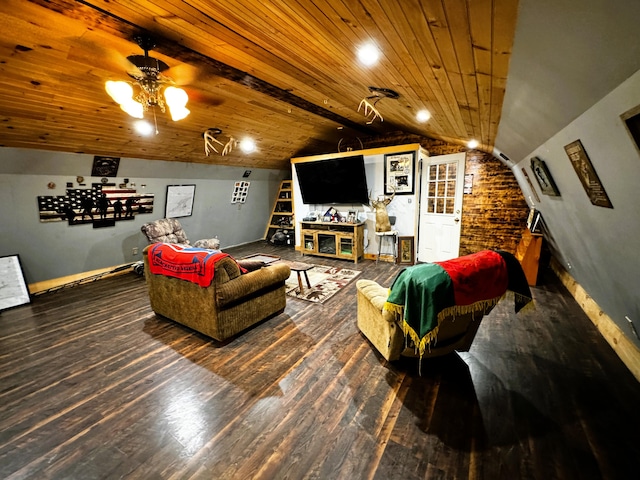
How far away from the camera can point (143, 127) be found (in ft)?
12.7

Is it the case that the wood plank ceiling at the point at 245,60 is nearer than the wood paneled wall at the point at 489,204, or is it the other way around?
the wood plank ceiling at the point at 245,60

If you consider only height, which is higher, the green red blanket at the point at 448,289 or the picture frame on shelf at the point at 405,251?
the green red blanket at the point at 448,289

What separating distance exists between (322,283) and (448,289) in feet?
9.26

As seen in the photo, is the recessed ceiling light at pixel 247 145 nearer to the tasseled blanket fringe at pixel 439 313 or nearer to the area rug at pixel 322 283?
the area rug at pixel 322 283

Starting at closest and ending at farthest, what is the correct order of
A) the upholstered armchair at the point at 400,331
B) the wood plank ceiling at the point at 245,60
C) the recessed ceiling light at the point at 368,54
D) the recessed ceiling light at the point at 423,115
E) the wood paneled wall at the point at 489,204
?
the wood plank ceiling at the point at 245,60, the recessed ceiling light at the point at 368,54, the upholstered armchair at the point at 400,331, the recessed ceiling light at the point at 423,115, the wood paneled wall at the point at 489,204

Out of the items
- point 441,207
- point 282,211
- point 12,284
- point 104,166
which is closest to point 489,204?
point 441,207

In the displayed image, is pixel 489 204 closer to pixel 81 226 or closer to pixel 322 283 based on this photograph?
pixel 322 283

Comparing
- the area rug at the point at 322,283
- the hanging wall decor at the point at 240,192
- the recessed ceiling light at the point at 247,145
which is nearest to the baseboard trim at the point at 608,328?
the area rug at the point at 322,283

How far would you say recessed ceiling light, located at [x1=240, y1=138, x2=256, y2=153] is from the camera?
5.23 m

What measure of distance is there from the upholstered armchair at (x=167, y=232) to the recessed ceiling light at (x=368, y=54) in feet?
15.4

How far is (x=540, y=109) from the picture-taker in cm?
177

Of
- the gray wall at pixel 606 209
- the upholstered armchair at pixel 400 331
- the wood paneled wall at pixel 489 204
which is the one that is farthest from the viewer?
the wood paneled wall at pixel 489 204

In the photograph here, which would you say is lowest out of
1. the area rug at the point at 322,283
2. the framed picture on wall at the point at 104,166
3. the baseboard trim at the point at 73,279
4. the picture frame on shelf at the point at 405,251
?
the area rug at the point at 322,283

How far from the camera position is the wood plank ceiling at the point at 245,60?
4.62ft
